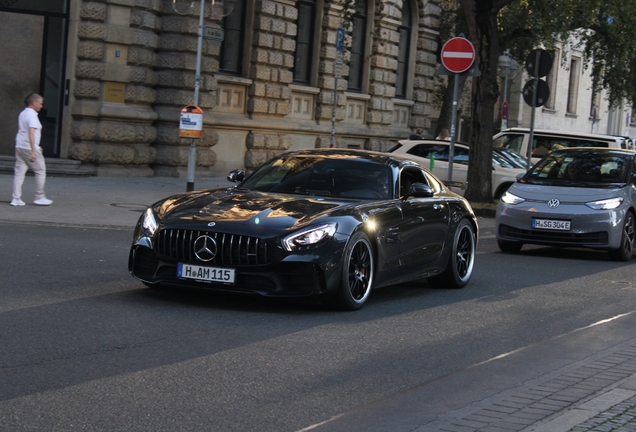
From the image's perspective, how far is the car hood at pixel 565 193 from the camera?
1515 centimetres

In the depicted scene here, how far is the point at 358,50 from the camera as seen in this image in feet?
104

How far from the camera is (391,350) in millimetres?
7613

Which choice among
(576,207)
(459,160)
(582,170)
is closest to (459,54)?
(582,170)

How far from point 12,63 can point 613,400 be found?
18553 millimetres

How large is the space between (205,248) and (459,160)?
16.9 meters

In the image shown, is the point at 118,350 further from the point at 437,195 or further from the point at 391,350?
the point at 437,195

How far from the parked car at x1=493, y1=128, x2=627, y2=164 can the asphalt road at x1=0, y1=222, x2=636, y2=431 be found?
14.5 metres

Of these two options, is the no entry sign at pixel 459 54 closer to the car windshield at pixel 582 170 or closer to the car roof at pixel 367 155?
the car windshield at pixel 582 170

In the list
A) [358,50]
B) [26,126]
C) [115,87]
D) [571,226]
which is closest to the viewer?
[571,226]

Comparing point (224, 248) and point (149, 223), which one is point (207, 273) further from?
point (149, 223)

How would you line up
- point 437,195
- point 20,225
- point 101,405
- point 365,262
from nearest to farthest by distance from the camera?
1. point 101,405
2. point 365,262
3. point 437,195
4. point 20,225

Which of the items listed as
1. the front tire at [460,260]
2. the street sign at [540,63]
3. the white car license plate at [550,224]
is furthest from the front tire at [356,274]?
the street sign at [540,63]

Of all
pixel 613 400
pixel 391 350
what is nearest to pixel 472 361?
pixel 391 350

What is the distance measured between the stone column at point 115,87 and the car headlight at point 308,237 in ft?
47.0
